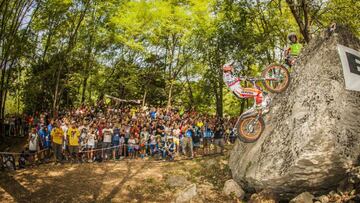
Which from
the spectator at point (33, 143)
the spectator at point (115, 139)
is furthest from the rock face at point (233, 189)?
the spectator at point (33, 143)

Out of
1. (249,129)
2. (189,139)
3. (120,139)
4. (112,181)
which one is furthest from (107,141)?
(249,129)

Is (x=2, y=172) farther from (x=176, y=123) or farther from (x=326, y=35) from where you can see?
(x=326, y=35)

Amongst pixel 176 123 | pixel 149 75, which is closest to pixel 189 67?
pixel 149 75

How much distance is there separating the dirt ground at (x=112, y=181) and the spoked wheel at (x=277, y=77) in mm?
5705

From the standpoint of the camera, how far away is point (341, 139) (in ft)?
34.9

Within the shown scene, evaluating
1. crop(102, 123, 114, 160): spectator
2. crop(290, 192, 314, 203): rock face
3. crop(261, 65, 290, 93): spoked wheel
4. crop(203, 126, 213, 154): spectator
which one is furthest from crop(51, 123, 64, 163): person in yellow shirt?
crop(290, 192, 314, 203): rock face

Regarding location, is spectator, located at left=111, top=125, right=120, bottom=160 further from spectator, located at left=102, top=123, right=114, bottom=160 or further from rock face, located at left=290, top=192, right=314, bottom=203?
rock face, located at left=290, top=192, right=314, bottom=203

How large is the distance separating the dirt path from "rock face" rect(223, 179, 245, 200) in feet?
1.12

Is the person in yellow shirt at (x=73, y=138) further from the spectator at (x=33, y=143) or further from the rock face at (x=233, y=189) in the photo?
the rock face at (x=233, y=189)

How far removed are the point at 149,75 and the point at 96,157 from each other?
19.2m

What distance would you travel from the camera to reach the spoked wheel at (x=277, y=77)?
10.3 meters

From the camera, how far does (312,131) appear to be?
10828 millimetres

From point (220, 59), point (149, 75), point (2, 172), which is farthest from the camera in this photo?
point (149, 75)

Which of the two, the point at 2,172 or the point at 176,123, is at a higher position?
the point at 176,123
